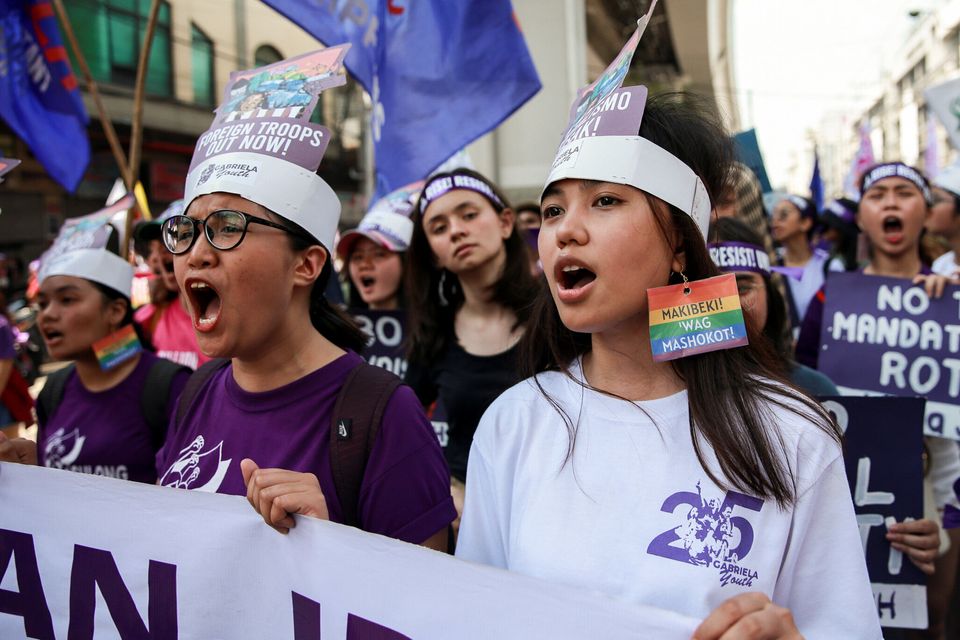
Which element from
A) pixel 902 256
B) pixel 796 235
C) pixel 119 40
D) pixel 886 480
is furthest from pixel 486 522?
pixel 119 40

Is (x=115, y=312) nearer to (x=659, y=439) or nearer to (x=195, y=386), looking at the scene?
(x=195, y=386)

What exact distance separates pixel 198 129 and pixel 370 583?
22265mm

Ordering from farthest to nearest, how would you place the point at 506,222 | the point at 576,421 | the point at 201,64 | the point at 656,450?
the point at 201,64, the point at 506,222, the point at 576,421, the point at 656,450

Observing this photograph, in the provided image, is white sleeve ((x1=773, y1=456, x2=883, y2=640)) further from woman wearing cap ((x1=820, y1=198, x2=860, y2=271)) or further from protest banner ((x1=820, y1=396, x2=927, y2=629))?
woman wearing cap ((x1=820, y1=198, x2=860, y2=271))

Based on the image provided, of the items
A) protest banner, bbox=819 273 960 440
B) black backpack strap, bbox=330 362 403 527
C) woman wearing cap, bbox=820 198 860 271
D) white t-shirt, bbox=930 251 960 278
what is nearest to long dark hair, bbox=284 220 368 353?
black backpack strap, bbox=330 362 403 527

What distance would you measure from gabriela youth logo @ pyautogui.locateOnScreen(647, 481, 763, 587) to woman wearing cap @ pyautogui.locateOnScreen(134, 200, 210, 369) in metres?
3.14

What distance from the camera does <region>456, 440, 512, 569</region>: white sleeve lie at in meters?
1.62

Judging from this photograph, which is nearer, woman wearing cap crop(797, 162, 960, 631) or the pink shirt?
woman wearing cap crop(797, 162, 960, 631)

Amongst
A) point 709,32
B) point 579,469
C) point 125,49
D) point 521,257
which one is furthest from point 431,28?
point 709,32

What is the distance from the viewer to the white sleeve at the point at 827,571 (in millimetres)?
1374

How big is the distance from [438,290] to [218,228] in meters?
1.92

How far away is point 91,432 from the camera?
2.85 metres

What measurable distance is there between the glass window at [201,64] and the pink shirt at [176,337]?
19.1m

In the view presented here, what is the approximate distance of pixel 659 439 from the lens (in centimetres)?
150
